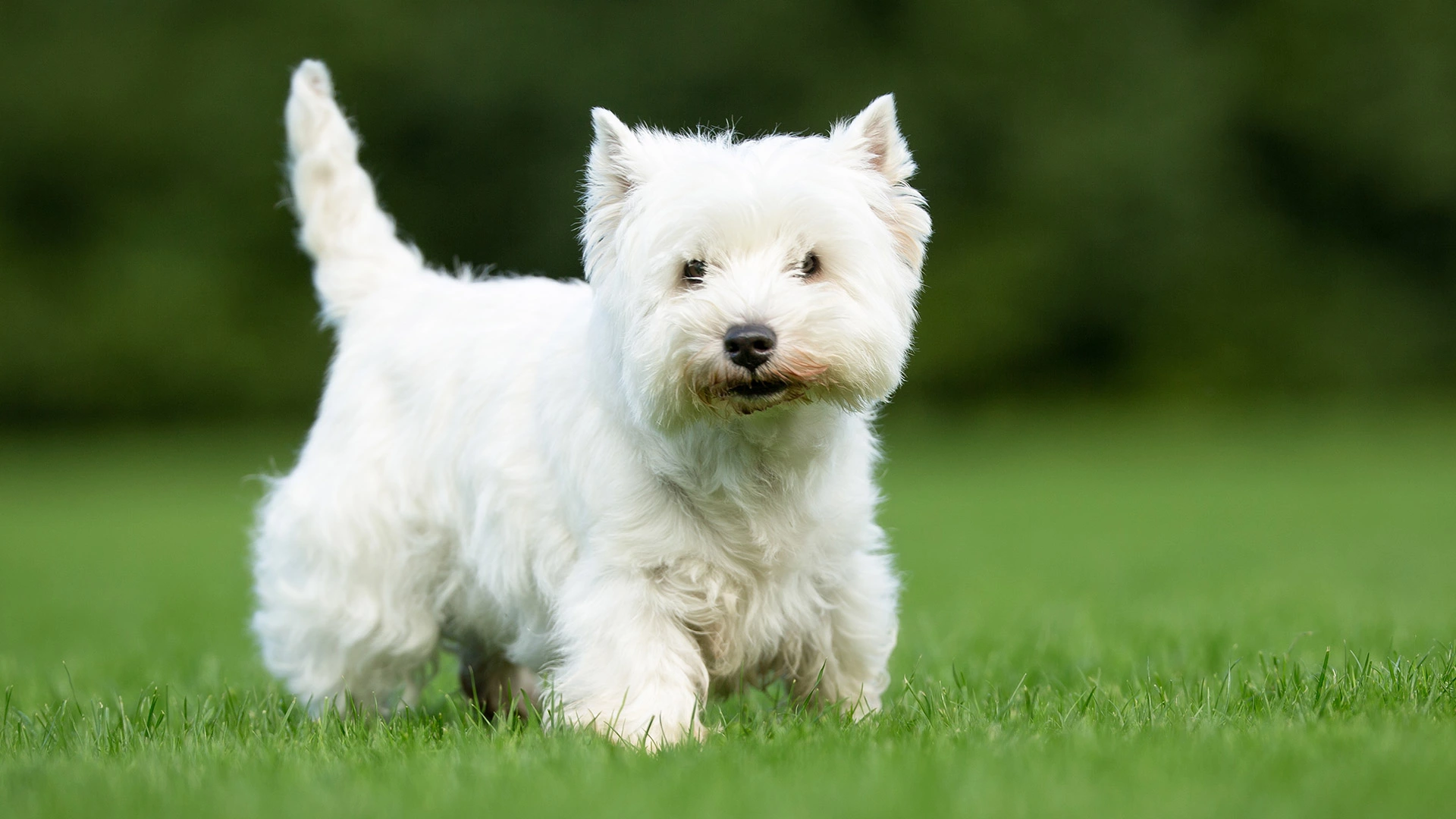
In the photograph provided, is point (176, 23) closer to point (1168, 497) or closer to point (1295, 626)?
point (1168, 497)

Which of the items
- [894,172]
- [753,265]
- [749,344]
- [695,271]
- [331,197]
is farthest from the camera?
[331,197]

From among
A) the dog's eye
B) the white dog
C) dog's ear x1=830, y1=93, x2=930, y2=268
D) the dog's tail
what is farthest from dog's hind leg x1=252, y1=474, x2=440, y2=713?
dog's ear x1=830, y1=93, x2=930, y2=268

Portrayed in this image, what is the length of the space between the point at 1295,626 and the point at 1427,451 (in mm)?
15185

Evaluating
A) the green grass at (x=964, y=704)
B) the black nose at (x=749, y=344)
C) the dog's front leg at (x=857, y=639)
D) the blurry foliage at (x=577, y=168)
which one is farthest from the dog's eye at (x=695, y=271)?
the blurry foliage at (x=577, y=168)

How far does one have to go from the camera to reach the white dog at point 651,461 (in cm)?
389

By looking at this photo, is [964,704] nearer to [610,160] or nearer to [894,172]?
[894,172]

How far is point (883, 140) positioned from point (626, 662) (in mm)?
1571

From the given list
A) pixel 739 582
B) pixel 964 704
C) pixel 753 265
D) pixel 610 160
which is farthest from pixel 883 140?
pixel 964 704

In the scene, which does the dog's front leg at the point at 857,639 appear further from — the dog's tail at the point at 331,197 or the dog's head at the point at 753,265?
the dog's tail at the point at 331,197

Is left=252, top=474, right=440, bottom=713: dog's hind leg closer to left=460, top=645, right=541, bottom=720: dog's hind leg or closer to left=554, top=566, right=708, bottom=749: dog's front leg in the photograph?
left=460, top=645, right=541, bottom=720: dog's hind leg

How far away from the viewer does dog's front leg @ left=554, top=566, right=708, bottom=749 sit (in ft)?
12.8

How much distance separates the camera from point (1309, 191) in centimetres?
2867

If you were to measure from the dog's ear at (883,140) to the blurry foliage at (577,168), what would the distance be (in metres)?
21.6

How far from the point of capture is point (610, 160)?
4.22 m
